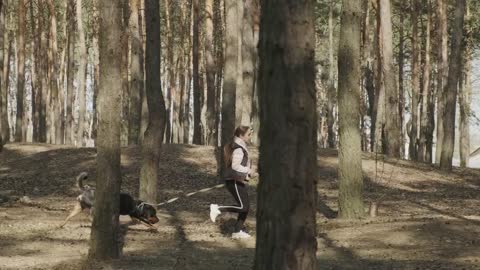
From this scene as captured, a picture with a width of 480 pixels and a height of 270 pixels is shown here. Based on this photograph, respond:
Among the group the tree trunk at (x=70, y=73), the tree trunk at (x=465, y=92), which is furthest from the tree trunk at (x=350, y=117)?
the tree trunk at (x=465, y=92)

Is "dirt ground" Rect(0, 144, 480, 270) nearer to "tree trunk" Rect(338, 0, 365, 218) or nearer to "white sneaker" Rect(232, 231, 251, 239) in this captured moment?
"white sneaker" Rect(232, 231, 251, 239)

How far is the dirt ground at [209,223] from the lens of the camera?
1013 centimetres

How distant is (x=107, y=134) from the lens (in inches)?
386

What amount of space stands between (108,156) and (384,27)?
16871mm

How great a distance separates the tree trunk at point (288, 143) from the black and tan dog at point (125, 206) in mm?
7004

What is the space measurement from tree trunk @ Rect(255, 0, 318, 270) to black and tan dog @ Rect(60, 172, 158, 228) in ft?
23.0

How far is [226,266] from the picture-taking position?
31.4 feet

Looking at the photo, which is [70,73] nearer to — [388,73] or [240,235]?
[388,73]

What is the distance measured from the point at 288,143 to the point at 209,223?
31.0ft

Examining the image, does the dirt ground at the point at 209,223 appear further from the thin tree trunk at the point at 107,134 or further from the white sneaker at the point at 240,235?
the thin tree trunk at the point at 107,134

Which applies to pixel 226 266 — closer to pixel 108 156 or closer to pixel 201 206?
pixel 108 156

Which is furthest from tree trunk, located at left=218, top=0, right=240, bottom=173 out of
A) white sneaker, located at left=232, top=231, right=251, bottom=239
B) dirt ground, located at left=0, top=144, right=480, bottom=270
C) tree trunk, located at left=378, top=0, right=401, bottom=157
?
white sneaker, located at left=232, top=231, right=251, bottom=239

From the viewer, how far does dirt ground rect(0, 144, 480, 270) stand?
399 inches

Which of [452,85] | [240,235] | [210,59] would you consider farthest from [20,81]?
[240,235]
